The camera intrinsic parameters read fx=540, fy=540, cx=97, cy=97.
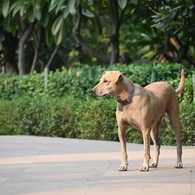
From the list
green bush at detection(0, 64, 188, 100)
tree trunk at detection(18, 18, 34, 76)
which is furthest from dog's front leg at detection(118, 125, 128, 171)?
tree trunk at detection(18, 18, 34, 76)

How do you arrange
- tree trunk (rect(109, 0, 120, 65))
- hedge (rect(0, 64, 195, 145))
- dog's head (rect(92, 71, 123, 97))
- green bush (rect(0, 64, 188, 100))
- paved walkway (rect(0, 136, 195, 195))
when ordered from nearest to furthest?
paved walkway (rect(0, 136, 195, 195)) < dog's head (rect(92, 71, 123, 97)) < hedge (rect(0, 64, 195, 145)) < green bush (rect(0, 64, 188, 100)) < tree trunk (rect(109, 0, 120, 65))

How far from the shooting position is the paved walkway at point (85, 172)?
6.09 meters

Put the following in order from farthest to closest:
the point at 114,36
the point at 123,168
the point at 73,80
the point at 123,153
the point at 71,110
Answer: the point at 114,36 < the point at 73,80 < the point at 71,110 < the point at 123,153 < the point at 123,168

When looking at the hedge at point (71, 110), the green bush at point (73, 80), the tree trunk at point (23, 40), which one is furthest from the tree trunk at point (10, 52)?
the hedge at point (71, 110)

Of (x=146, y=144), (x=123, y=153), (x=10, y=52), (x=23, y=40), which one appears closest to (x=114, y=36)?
(x=23, y=40)

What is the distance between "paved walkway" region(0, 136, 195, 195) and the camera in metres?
6.09

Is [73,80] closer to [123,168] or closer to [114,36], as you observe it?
[114,36]

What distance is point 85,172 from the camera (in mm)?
7457

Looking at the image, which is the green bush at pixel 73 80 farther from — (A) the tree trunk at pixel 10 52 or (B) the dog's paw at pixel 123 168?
(A) the tree trunk at pixel 10 52

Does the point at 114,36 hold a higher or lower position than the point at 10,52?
higher

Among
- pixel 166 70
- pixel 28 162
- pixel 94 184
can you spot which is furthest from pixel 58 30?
pixel 94 184

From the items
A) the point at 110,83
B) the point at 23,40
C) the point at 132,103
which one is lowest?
the point at 23,40

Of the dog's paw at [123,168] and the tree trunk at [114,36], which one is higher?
the tree trunk at [114,36]

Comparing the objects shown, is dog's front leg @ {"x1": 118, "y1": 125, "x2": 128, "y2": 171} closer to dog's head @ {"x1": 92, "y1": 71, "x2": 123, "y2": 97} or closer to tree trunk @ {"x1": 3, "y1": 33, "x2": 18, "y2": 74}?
dog's head @ {"x1": 92, "y1": 71, "x2": 123, "y2": 97}
